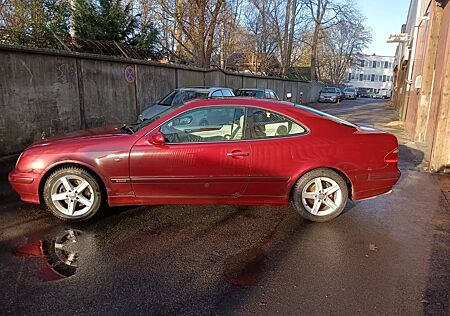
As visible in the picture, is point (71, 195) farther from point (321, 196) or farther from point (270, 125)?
point (321, 196)

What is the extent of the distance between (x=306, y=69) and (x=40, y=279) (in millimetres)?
54538

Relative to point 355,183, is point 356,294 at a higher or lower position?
lower

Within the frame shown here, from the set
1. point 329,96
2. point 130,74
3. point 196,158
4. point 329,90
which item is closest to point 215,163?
point 196,158

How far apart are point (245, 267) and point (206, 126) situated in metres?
1.83

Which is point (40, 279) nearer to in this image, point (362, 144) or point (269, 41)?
point (362, 144)

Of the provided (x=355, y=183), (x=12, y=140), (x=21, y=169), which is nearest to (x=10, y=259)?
(x=21, y=169)

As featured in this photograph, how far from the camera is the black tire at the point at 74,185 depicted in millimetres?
4414

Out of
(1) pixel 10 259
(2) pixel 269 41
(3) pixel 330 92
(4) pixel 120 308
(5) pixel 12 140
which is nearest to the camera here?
(4) pixel 120 308

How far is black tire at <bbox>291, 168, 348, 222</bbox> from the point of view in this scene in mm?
4594

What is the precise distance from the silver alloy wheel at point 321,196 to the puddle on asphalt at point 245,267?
43.8 inches

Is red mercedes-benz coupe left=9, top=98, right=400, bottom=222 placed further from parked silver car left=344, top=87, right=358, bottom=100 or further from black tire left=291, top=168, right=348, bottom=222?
parked silver car left=344, top=87, right=358, bottom=100

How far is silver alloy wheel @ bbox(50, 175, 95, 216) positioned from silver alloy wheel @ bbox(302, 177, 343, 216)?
2.68 metres

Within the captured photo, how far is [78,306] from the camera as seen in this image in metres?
2.83

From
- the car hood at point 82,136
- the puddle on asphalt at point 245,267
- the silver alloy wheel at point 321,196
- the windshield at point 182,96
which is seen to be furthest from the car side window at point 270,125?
the windshield at point 182,96
